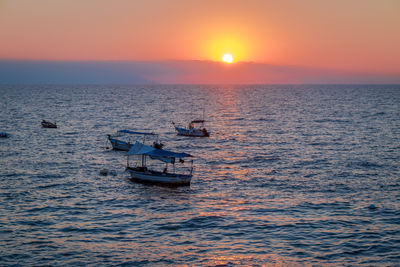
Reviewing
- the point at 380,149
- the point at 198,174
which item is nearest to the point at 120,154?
the point at 198,174

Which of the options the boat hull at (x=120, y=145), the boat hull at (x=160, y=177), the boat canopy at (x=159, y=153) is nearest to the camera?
the boat hull at (x=160, y=177)

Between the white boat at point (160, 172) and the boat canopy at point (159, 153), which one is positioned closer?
the white boat at point (160, 172)

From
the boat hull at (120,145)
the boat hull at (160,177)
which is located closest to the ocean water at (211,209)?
the boat hull at (160,177)

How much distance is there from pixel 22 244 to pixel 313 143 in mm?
58720

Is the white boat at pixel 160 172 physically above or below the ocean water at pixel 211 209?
above

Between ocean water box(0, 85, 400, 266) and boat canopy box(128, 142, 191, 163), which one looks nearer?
ocean water box(0, 85, 400, 266)

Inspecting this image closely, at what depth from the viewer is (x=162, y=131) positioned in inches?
3809

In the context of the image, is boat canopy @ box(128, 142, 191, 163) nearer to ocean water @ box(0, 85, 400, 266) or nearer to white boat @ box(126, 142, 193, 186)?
white boat @ box(126, 142, 193, 186)

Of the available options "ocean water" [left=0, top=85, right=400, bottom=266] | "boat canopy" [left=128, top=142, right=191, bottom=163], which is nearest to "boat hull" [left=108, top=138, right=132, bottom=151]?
"ocean water" [left=0, top=85, right=400, bottom=266]

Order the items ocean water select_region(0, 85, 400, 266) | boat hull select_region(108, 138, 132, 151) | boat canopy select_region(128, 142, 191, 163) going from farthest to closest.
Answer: boat hull select_region(108, 138, 132, 151) → boat canopy select_region(128, 142, 191, 163) → ocean water select_region(0, 85, 400, 266)

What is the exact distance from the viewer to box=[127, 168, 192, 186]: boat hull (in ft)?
149

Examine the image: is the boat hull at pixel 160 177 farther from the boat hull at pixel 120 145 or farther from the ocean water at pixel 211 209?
the boat hull at pixel 120 145

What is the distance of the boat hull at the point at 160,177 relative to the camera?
149 ft

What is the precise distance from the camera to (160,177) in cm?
4625
